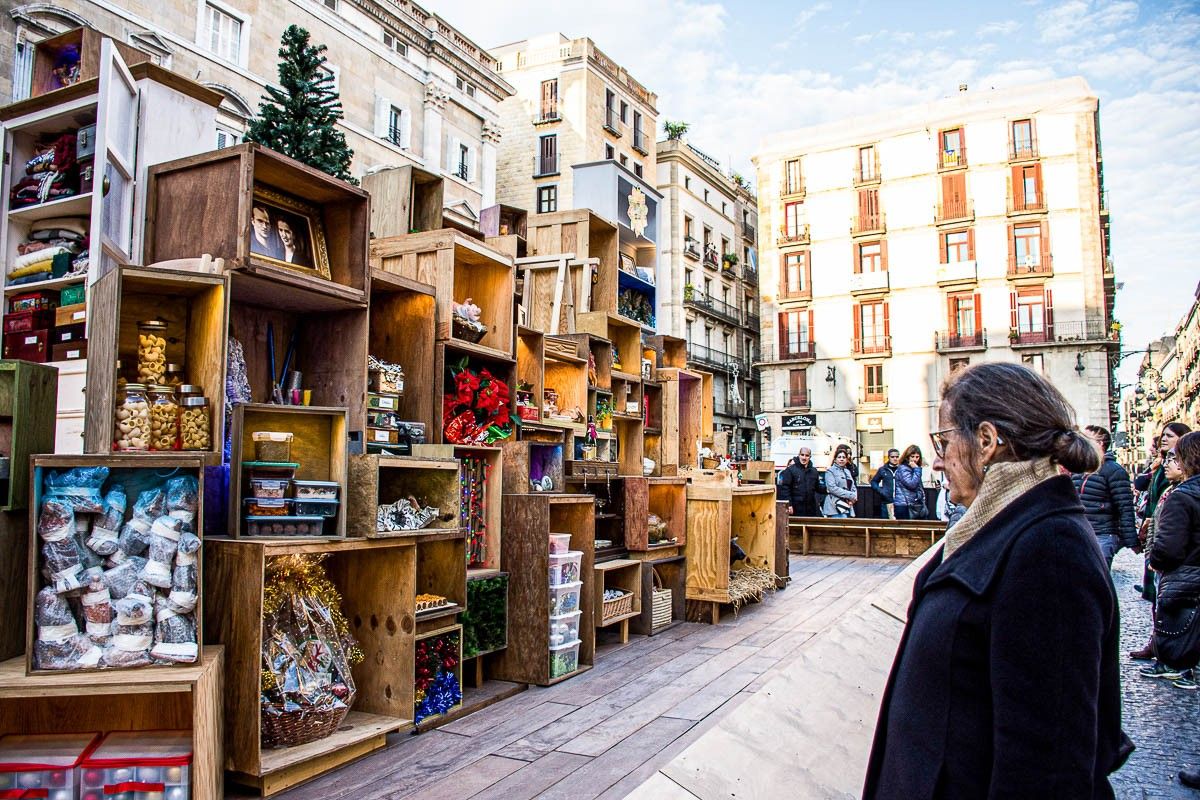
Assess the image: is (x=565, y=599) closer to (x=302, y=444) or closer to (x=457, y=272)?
(x=302, y=444)

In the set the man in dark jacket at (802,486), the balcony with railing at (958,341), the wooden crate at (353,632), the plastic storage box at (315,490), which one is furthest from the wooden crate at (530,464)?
the balcony with railing at (958,341)

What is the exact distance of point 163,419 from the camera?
125 inches

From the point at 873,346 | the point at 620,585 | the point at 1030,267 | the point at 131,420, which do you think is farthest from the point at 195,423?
the point at 1030,267

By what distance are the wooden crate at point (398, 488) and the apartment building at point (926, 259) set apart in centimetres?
2322

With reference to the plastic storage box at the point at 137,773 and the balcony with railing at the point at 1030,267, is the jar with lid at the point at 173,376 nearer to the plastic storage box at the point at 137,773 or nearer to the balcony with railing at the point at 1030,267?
the plastic storage box at the point at 137,773

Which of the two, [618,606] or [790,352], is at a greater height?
[790,352]

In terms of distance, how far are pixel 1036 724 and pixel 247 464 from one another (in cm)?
295

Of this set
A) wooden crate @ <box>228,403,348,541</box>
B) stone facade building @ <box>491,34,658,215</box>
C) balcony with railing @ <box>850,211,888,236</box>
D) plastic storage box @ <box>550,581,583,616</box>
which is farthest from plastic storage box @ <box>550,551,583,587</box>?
balcony with railing @ <box>850,211,888,236</box>

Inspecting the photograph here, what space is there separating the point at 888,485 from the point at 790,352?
1930 cm

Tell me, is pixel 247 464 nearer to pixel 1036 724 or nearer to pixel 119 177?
pixel 119 177

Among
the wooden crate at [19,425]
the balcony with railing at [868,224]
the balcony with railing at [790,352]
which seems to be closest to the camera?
the wooden crate at [19,425]

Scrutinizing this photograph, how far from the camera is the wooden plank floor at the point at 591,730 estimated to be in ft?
11.0

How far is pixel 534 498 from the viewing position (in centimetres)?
495

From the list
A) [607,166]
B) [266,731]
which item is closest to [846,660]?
[266,731]
